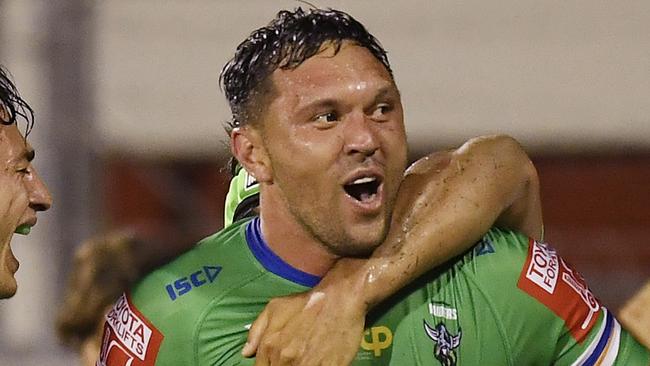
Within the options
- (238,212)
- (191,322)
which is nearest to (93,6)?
(238,212)

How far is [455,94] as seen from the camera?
747cm

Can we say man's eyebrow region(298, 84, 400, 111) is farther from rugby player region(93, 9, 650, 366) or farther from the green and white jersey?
the green and white jersey

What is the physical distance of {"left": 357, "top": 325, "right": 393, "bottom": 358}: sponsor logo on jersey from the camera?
2.37 meters

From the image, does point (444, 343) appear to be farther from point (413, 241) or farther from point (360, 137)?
point (360, 137)

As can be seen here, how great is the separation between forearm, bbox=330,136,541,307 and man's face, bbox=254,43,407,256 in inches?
1.8

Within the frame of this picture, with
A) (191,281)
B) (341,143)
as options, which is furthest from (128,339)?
(341,143)

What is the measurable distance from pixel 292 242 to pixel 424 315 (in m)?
0.26

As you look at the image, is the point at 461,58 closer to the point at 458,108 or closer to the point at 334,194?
the point at 458,108

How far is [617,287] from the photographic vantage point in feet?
20.0

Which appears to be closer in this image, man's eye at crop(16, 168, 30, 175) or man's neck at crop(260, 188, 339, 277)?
man's eye at crop(16, 168, 30, 175)

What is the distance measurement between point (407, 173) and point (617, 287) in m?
3.72

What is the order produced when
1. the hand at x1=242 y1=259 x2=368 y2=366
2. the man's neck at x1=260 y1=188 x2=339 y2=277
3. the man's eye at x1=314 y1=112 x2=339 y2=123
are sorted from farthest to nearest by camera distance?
the man's neck at x1=260 y1=188 x2=339 y2=277 < the man's eye at x1=314 y1=112 x2=339 y2=123 < the hand at x1=242 y1=259 x2=368 y2=366

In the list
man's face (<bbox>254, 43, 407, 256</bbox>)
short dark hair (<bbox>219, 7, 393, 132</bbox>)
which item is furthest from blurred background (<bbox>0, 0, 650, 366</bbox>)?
man's face (<bbox>254, 43, 407, 256</bbox>)

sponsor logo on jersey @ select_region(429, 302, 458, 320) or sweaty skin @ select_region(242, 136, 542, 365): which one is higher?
sweaty skin @ select_region(242, 136, 542, 365)
